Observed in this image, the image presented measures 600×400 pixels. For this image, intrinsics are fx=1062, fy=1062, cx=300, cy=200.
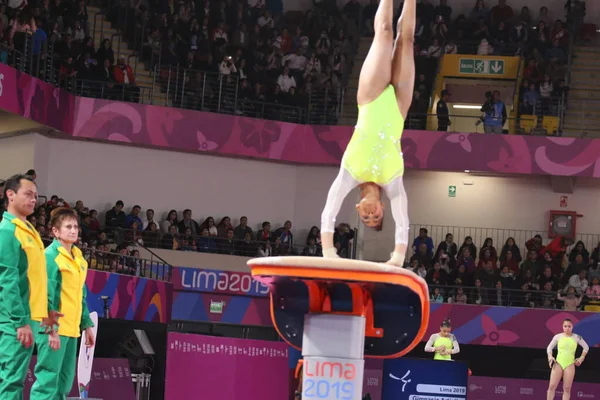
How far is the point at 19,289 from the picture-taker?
21.1 feet

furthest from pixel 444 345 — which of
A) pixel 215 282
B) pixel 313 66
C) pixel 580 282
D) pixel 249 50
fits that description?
pixel 249 50

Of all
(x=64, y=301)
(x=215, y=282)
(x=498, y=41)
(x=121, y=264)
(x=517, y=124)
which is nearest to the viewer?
(x=64, y=301)

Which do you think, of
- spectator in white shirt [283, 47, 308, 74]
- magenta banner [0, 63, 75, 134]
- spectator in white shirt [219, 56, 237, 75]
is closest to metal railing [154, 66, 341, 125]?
spectator in white shirt [219, 56, 237, 75]

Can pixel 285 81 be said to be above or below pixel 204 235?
above

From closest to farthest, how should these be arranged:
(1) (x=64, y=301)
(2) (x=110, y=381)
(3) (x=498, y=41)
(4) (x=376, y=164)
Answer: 1. (4) (x=376, y=164)
2. (1) (x=64, y=301)
3. (2) (x=110, y=381)
4. (3) (x=498, y=41)

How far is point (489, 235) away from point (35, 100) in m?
10.5

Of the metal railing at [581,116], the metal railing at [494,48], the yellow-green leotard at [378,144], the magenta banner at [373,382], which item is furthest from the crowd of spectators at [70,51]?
the yellow-green leotard at [378,144]

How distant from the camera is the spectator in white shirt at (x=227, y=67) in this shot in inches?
871

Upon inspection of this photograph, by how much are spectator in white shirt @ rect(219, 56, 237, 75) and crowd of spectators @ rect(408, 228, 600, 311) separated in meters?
5.19

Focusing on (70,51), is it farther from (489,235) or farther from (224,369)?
(489,235)

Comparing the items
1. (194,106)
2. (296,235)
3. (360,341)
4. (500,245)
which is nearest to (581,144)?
(500,245)

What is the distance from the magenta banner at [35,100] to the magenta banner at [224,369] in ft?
19.8

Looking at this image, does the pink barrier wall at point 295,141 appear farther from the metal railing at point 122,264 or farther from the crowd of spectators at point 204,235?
the metal railing at point 122,264

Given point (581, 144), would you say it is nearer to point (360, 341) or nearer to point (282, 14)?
point (282, 14)
